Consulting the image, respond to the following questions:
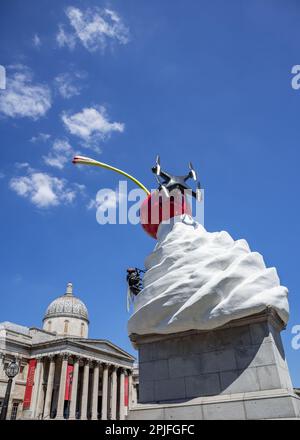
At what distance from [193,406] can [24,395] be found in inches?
1916

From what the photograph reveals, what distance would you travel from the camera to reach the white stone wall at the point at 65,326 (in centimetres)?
5991

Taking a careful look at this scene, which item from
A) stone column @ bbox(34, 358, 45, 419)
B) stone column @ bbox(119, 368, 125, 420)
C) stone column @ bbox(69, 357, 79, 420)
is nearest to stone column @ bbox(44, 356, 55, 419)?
stone column @ bbox(34, 358, 45, 419)

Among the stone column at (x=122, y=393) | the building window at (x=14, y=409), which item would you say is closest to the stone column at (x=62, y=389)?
the building window at (x=14, y=409)

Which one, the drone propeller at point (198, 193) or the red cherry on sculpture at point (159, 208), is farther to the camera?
the drone propeller at point (198, 193)

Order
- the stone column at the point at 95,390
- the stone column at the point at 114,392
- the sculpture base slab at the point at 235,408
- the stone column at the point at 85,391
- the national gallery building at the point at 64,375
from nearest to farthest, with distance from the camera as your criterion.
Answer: the sculpture base slab at the point at 235,408 → the national gallery building at the point at 64,375 → the stone column at the point at 85,391 → the stone column at the point at 95,390 → the stone column at the point at 114,392

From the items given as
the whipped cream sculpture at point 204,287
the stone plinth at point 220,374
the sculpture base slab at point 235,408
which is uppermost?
the whipped cream sculpture at point 204,287

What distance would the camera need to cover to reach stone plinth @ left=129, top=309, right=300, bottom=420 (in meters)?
6.58

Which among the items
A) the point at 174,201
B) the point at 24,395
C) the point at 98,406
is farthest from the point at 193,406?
the point at 98,406

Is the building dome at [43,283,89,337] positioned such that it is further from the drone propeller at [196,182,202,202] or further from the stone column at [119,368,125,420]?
the drone propeller at [196,182,202,202]

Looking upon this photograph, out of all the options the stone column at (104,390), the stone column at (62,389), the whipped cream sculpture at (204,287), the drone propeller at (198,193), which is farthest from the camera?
the stone column at (104,390)

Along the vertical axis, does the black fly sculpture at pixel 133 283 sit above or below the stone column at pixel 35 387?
below

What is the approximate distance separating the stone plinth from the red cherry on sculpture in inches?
160

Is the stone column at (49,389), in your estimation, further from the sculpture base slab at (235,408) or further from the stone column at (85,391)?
the sculpture base slab at (235,408)

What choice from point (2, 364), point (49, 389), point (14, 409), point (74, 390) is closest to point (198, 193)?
point (2, 364)
